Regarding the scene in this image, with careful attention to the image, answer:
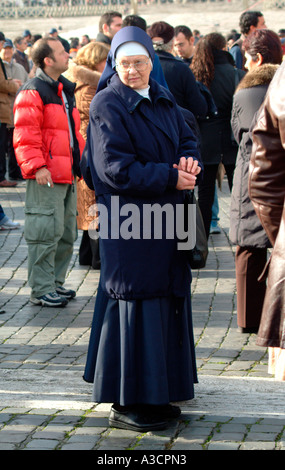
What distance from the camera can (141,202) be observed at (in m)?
4.50

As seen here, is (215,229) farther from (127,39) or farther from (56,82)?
(127,39)

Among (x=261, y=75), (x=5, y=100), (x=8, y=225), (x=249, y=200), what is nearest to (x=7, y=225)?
(x=8, y=225)

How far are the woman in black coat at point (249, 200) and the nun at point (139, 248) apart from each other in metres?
1.86

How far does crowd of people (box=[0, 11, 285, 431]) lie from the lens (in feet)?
11.8

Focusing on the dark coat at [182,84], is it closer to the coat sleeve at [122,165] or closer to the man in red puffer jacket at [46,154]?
the man in red puffer jacket at [46,154]

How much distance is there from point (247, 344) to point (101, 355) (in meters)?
2.12

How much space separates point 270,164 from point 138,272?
1181 mm

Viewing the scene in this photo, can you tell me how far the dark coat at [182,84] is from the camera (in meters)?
8.52

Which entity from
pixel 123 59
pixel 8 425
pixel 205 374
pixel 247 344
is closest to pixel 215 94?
pixel 247 344

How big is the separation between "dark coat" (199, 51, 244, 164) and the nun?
14.7ft

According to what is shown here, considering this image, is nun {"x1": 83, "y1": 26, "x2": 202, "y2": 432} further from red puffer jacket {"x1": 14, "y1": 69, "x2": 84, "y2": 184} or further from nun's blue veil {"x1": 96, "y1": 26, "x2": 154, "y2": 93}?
red puffer jacket {"x1": 14, "y1": 69, "x2": 84, "y2": 184}

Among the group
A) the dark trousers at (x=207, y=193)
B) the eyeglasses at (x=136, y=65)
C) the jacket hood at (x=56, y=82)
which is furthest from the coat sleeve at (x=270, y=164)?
the dark trousers at (x=207, y=193)

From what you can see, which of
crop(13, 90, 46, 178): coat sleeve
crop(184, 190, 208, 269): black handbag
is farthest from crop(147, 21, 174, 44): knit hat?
crop(184, 190, 208, 269): black handbag

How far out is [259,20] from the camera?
467 inches
